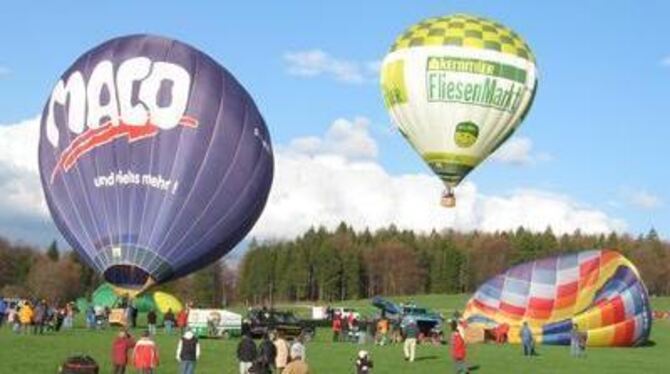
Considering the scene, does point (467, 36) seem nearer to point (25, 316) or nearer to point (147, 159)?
point (147, 159)

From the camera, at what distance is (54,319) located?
138 feet

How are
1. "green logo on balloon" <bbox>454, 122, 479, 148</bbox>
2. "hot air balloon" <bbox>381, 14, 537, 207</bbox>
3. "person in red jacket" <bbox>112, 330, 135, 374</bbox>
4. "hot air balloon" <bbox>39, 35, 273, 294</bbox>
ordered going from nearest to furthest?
"person in red jacket" <bbox>112, 330, 135, 374</bbox> < "hot air balloon" <bbox>39, 35, 273, 294</bbox> < "hot air balloon" <bbox>381, 14, 537, 207</bbox> < "green logo on balloon" <bbox>454, 122, 479, 148</bbox>

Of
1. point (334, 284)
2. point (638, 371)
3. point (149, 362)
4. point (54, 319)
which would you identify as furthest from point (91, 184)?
point (334, 284)

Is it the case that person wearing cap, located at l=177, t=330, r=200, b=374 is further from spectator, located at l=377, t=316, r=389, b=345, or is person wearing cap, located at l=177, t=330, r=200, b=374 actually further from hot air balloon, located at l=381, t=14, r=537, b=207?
hot air balloon, located at l=381, t=14, r=537, b=207

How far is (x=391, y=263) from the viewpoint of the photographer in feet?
508

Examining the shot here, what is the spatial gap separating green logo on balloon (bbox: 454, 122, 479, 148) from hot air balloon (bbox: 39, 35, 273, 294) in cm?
739

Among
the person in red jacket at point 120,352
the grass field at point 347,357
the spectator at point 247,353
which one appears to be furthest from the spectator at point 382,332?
the person in red jacket at point 120,352

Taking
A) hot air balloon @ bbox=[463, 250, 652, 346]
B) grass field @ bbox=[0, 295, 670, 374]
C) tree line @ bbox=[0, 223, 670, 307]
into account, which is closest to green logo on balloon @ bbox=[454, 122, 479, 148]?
hot air balloon @ bbox=[463, 250, 652, 346]

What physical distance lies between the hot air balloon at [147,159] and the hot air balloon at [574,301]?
458 inches

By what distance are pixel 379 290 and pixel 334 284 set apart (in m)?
8.84

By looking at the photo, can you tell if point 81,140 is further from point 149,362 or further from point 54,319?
point 149,362

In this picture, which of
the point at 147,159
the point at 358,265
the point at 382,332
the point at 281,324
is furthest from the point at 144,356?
the point at 358,265

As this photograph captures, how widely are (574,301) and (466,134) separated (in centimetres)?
730

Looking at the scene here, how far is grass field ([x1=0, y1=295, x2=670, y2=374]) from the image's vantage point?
26891 millimetres
